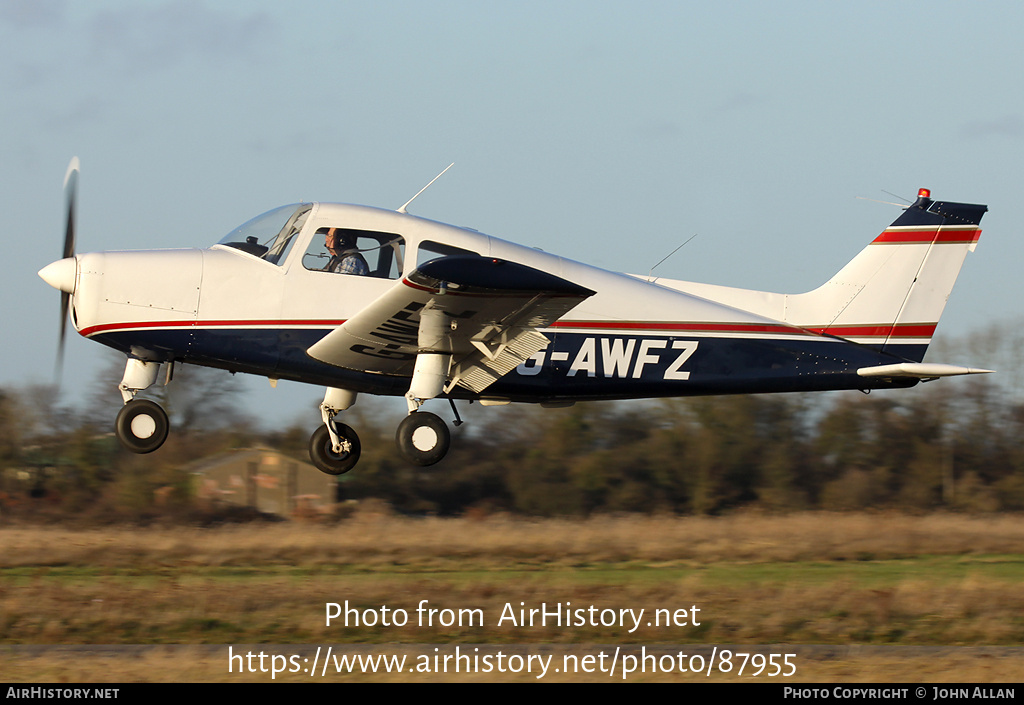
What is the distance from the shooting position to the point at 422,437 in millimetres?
9812

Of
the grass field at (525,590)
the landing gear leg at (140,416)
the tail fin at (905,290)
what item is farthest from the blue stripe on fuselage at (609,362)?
the grass field at (525,590)

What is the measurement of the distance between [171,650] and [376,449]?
13.1m

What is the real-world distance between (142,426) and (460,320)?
118 inches

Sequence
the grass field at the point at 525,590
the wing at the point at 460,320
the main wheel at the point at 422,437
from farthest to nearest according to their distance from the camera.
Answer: the grass field at the point at 525,590, the main wheel at the point at 422,437, the wing at the point at 460,320

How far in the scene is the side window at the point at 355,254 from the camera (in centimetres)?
941

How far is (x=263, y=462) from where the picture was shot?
22234mm

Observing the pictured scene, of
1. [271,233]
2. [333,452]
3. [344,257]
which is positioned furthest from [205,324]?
[333,452]

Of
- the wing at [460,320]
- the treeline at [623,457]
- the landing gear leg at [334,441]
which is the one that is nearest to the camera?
the wing at [460,320]

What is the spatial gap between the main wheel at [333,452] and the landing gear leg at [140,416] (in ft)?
4.85

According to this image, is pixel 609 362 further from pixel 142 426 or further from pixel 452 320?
pixel 142 426

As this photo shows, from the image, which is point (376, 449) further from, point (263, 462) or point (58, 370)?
point (58, 370)

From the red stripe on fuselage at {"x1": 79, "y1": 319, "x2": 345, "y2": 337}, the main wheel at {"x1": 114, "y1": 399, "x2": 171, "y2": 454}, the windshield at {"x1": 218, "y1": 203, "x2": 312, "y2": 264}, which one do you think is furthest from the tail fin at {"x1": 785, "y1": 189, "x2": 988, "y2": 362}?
the main wheel at {"x1": 114, "y1": 399, "x2": 171, "y2": 454}

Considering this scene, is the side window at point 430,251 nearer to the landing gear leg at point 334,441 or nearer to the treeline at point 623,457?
the landing gear leg at point 334,441
